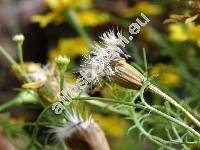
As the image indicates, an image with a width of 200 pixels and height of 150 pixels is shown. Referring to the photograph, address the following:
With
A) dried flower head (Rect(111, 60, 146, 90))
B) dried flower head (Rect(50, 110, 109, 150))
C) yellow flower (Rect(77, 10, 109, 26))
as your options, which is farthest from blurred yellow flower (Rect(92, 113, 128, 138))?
dried flower head (Rect(111, 60, 146, 90))

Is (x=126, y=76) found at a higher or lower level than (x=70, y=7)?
lower

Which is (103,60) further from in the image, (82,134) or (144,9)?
(144,9)

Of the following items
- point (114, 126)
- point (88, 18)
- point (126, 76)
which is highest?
point (88, 18)

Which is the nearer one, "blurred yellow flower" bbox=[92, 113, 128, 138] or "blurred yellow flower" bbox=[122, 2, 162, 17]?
"blurred yellow flower" bbox=[92, 113, 128, 138]

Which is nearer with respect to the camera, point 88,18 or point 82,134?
point 82,134

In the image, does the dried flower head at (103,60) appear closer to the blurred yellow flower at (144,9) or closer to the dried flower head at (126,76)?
the dried flower head at (126,76)

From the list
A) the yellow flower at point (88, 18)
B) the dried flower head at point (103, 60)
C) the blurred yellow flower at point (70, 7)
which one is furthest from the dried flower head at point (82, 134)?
the yellow flower at point (88, 18)

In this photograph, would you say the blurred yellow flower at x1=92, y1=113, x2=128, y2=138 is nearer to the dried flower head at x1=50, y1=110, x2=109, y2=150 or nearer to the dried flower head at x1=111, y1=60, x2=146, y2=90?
the dried flower head at x1=50, y1=110, x2=109, y2=150

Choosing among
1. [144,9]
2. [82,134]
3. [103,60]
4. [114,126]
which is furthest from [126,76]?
[144,9]

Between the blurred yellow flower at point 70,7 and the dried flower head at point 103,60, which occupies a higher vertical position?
the blurred yellow flower at point 70,7
